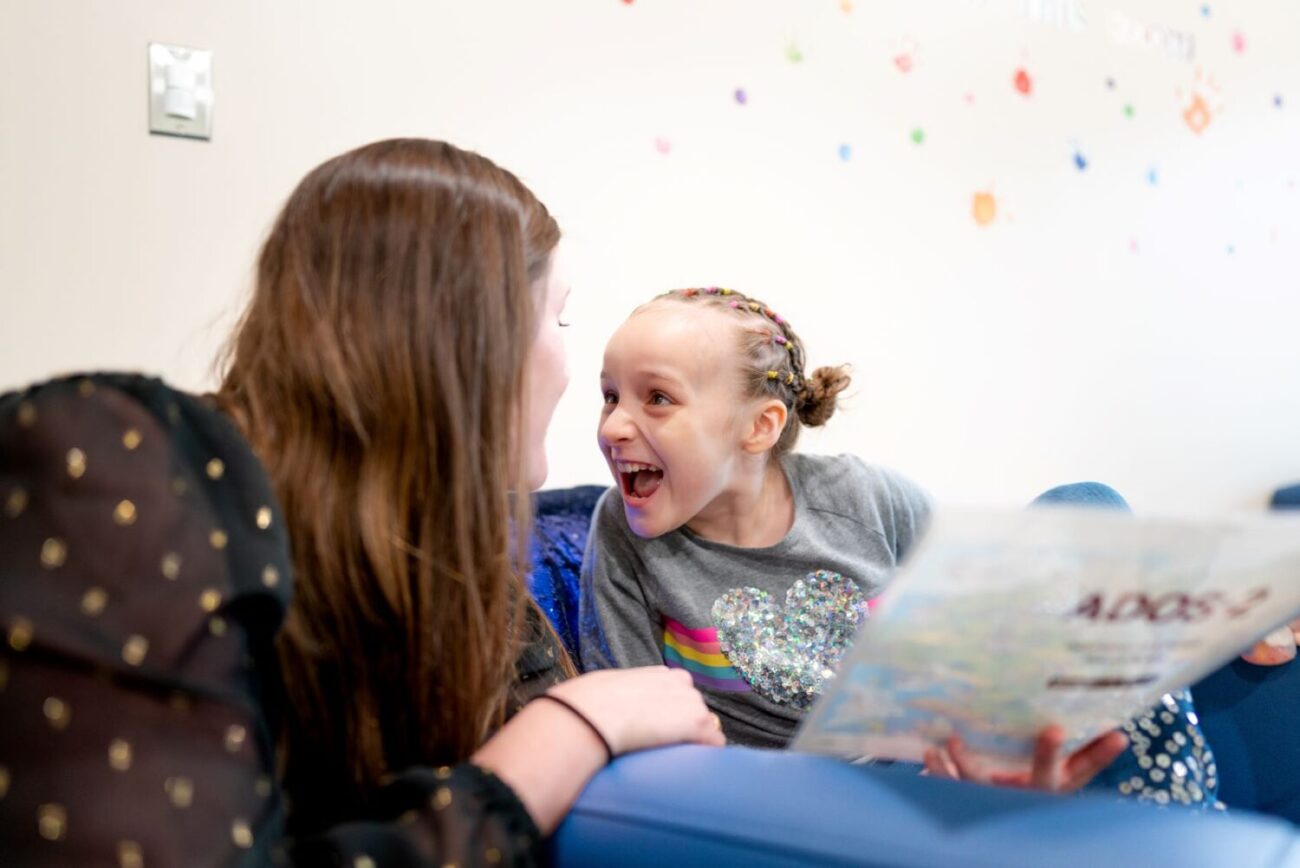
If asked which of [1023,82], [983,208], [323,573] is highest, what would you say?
[1023,82]

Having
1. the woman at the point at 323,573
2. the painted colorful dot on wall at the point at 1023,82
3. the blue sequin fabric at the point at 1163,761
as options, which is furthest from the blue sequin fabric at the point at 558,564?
the painted colorful dot on wall at the point at 1023,82

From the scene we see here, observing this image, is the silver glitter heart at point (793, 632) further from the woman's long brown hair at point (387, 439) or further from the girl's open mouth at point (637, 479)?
the woman's long brown hair at point (387, 439)

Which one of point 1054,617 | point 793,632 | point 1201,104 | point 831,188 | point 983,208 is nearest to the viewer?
point 1054,617

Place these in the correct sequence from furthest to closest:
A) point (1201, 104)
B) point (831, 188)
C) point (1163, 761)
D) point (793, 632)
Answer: point (1201, 104), point (831, 188), point (793, 632), point (1163, 761)

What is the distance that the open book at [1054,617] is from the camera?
53 cm

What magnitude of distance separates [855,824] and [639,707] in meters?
0.19

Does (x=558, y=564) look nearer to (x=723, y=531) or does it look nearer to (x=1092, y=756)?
(x=723, y=531)

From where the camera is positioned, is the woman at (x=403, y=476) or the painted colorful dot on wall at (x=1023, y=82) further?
the painted colorful dot on wall at (x=1023, y=82)

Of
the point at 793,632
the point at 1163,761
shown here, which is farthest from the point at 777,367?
the point at 1163,761

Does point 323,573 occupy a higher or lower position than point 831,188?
lower

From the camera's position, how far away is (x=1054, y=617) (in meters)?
0.56

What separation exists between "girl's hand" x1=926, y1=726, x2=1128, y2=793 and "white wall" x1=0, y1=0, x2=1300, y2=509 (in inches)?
29.0

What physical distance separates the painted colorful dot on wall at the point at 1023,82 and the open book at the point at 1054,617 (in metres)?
1.86

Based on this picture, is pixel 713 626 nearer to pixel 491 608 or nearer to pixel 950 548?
pixel 491 608
